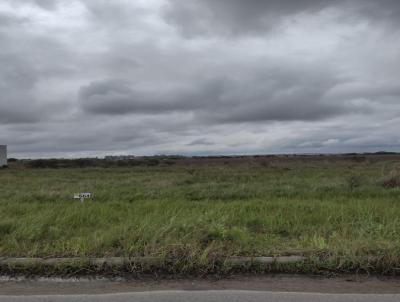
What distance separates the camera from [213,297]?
13.3 feet

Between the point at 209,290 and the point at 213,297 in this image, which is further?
the point at 209,290

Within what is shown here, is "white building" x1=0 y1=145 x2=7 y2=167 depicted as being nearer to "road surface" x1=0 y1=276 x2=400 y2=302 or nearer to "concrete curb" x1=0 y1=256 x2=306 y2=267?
"concrete curb" x1=0 y1=256 x2=306 y2=267

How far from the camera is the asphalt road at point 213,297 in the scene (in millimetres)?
3992

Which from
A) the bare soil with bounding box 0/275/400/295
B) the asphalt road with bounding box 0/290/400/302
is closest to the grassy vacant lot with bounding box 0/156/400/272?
the bare soil with bounding box 0/275/400/295

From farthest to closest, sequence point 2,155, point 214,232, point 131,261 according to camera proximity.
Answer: point 2,155, point 214,232, point 131,261

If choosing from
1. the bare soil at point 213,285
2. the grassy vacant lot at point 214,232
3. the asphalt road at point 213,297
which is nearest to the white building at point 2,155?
the grassy vacant lot at point 214,232

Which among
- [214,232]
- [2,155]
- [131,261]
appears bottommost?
[131,261]

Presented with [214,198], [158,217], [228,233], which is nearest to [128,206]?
[158,217]

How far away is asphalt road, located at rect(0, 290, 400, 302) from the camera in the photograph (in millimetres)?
3992

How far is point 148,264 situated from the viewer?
4.85 metres

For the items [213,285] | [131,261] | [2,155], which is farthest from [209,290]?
[2,155]

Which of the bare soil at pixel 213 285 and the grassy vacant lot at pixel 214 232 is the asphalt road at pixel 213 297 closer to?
the bare soil at pixel 213 285

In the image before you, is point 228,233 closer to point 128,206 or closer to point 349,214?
point 349,214

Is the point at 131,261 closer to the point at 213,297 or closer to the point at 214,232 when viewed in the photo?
the point at 213,297
